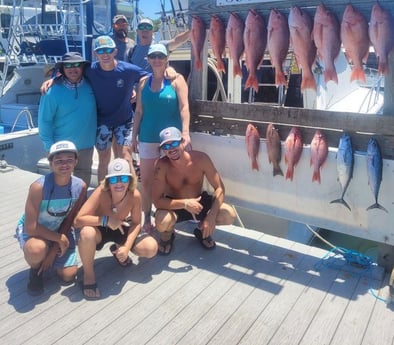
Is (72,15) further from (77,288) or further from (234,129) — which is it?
(77,288)

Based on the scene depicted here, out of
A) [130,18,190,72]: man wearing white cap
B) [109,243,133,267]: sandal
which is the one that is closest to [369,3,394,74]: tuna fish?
[109,243,133,267]: sandal

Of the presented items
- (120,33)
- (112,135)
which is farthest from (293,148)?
(120,33)

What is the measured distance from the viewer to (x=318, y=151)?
121 inches

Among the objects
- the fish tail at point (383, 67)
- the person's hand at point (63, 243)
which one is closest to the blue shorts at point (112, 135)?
the person's hand at point (63, 243)

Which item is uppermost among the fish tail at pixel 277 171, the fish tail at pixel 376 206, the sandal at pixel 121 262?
the fish tail at pixel 277 171

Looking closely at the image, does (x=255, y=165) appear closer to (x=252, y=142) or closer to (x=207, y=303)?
(x=252, y=142)

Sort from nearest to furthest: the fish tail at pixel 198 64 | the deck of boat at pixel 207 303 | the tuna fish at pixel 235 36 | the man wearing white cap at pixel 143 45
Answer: the deck of boat at pixel 207 303 → the tuna fish at pixel 235 36 → the fish tail at pixel 198 64 → the man wearing white cap at pixel 143 45

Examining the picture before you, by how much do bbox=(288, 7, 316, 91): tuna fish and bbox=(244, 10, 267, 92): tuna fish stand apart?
0.25 metres

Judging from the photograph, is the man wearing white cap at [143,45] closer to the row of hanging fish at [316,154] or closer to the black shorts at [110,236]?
the row of hanging fish at [316,154]

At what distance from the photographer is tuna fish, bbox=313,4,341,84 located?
8.99 ft

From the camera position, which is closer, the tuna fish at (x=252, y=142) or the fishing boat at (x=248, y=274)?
the fishing boat at (x=248, y=274)

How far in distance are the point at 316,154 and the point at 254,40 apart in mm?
953

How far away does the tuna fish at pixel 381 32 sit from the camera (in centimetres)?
255

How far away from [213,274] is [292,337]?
0.84 meters
